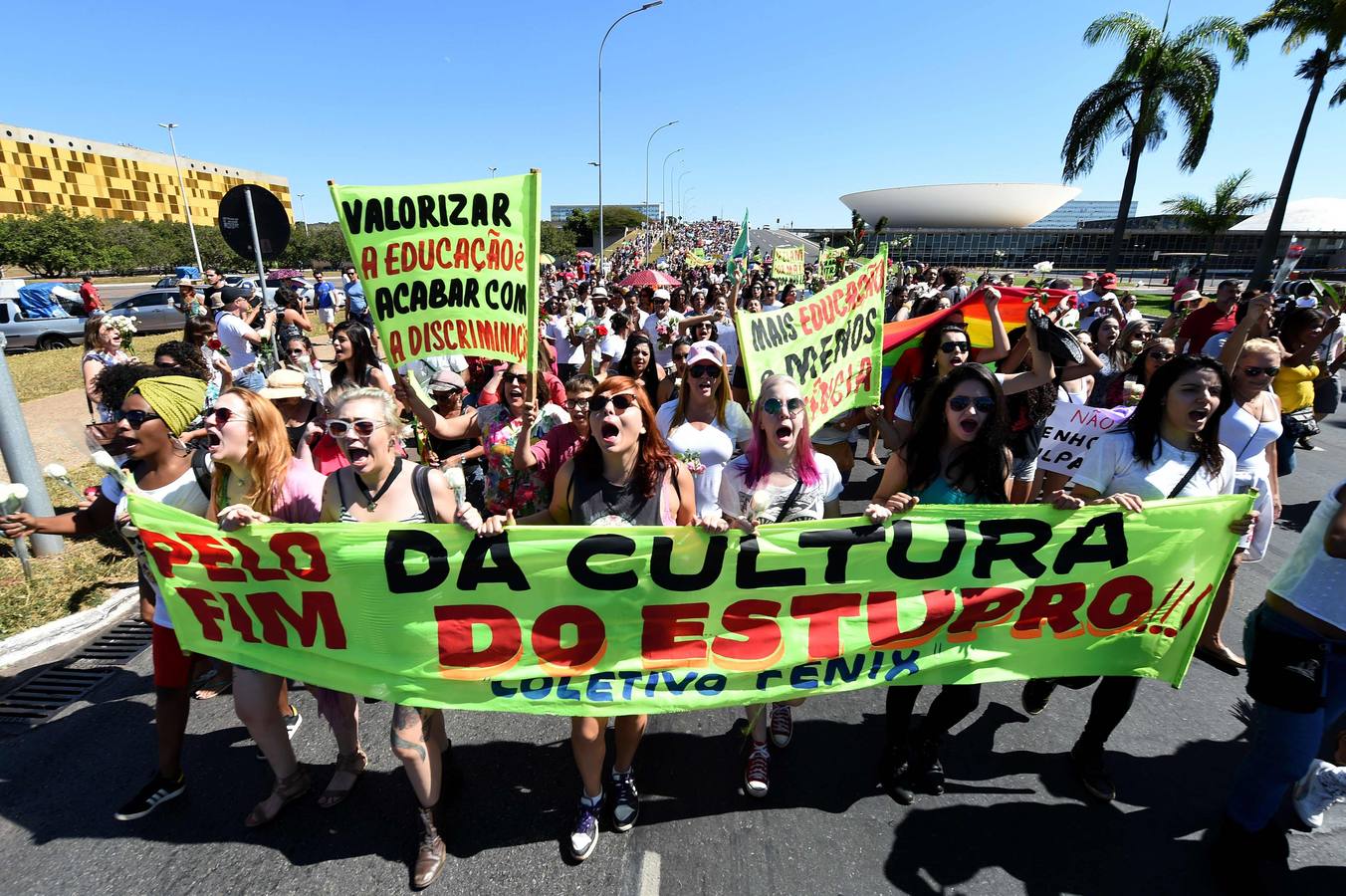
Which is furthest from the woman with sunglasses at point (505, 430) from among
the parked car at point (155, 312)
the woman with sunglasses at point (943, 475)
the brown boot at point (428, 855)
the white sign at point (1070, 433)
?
the parked car at point (155, 312)

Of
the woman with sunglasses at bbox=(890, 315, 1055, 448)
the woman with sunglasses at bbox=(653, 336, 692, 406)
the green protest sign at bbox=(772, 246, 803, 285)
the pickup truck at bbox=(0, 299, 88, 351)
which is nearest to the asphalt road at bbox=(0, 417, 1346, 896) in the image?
the woman with sunglasses at bbox=(890, 315, 1055, 448)

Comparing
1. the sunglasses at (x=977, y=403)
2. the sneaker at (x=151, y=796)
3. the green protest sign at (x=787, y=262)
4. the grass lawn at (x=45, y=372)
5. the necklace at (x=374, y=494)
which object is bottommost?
the sneaker at (x=151, y=796)

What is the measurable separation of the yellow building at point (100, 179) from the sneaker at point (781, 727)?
61.7 metres

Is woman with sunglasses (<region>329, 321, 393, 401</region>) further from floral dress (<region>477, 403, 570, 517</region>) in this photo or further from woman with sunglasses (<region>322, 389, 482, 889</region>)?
woman with sunglasses (<region>322, 389, 482, 889</region>)

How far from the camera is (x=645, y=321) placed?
33.6 ft

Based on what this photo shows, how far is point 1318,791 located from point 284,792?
175 inches

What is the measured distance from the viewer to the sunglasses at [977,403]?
2.69 metres

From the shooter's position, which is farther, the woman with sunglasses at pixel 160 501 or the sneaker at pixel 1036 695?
the sneaker at pixel 1036 695

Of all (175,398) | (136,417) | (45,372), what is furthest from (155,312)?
(136,417)

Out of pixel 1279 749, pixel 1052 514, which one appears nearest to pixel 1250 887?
pixel 1279 749

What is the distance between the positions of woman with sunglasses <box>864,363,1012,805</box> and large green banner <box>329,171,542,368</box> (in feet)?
7.49

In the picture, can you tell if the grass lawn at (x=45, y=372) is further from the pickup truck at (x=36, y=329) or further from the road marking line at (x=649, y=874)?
the road marking line at (x=649, y=874)

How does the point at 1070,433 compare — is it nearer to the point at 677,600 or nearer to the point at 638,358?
the point at 638,358

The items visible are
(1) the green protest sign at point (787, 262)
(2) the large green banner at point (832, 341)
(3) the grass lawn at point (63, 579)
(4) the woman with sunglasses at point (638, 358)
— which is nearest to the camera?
(2) the large green banner at point (832, 341)
